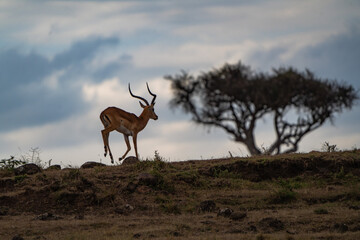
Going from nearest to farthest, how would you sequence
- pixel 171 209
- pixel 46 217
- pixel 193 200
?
pixel 46 217, pixel 171 209, pixel 193 200

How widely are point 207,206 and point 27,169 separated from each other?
4000 millimetres

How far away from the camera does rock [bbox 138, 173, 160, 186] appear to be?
14.3m

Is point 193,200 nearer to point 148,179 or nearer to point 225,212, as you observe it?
point 148,179

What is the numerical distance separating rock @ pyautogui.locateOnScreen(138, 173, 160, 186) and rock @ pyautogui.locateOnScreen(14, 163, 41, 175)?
229 cm

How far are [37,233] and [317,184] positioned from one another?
216 inches

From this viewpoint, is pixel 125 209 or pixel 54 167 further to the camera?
pixel 54 167

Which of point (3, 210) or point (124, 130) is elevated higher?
point (124, 130)

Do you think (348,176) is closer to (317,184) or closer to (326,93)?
(317,184)

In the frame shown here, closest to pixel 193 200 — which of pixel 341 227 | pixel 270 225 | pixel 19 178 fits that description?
pixel 270 225

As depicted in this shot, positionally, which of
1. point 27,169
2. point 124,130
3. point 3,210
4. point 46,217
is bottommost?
point 46,217

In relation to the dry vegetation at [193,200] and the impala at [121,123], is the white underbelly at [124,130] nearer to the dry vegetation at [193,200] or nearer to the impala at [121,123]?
the impala at [121,123]

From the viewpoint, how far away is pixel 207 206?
13359mm

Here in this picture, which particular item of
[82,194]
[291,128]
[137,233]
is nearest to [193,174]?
[82,194]

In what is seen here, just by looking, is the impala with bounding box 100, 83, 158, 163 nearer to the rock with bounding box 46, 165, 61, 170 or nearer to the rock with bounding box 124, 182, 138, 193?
the rock with bounding box 46, 165, 61, 170
